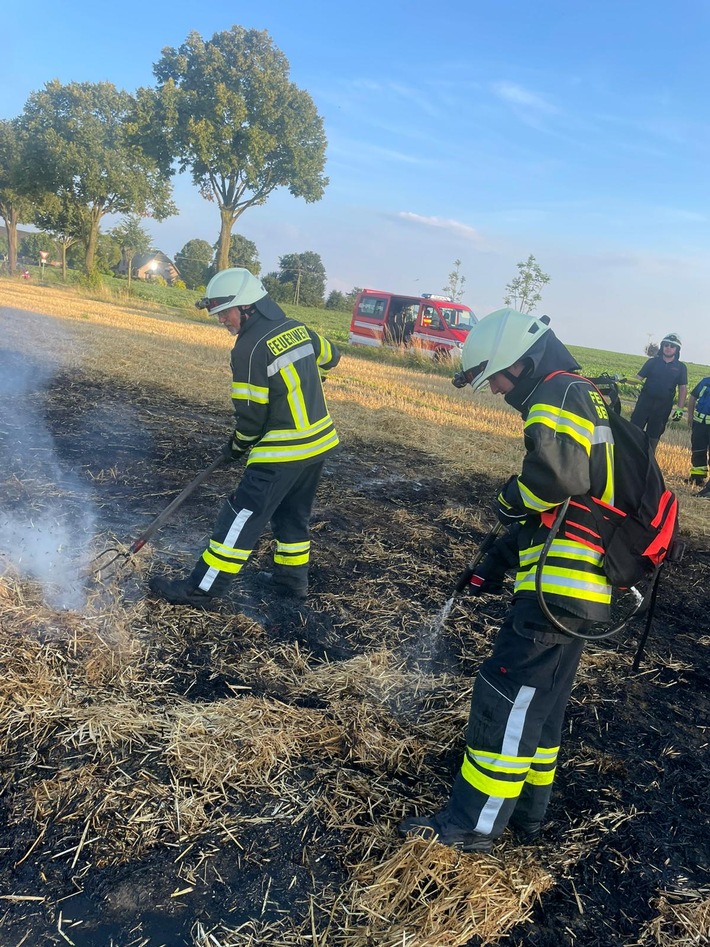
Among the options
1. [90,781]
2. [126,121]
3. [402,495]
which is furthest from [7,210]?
[90,781]

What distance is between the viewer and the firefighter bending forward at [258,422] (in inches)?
153

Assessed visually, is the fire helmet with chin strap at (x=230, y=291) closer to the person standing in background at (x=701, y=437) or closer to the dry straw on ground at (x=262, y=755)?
the dry straw on ground at (x=262, y=755)

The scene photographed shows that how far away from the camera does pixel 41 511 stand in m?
5.04

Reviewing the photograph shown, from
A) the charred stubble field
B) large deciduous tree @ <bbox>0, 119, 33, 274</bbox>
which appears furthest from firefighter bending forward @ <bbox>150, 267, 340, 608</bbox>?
large deciduous tree @ <bbox>0, 119, 33, 274</bbox>

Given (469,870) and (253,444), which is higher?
(253,444)

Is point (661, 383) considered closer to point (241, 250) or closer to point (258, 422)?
point (258, 422)

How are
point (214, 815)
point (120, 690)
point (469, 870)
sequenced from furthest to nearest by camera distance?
point (120, 690)
point (214, 815)
point (469, 870)

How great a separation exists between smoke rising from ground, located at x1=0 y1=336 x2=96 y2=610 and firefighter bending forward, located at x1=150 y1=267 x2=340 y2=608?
605mm

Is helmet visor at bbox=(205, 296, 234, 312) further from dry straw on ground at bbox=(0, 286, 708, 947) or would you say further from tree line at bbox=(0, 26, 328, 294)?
tree line at bbox=(0, 26, 328, 294)

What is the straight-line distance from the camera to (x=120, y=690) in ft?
10.4

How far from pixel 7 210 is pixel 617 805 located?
57833 mm

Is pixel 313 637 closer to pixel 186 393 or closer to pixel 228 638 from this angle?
pixel 228 638

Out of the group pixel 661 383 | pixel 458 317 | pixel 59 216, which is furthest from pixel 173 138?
pixel 661 383

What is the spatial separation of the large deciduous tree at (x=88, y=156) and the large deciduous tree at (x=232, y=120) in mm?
2467
